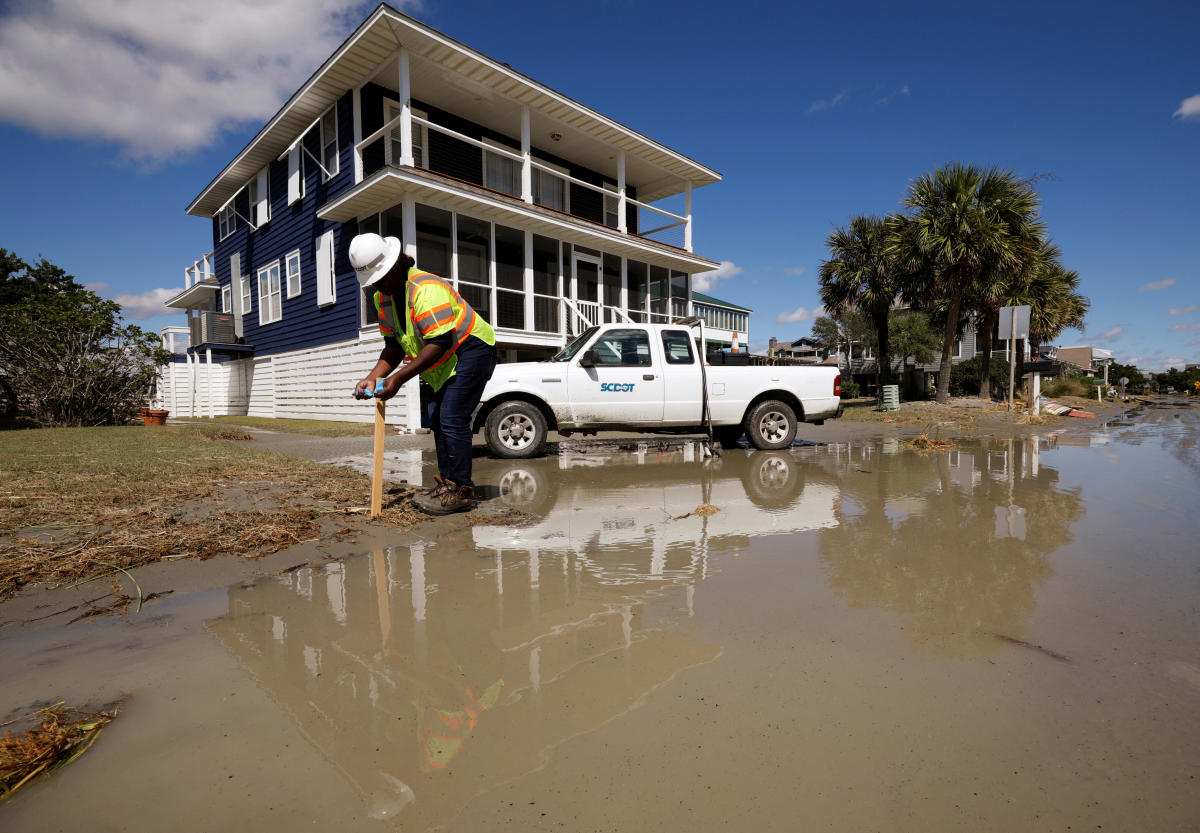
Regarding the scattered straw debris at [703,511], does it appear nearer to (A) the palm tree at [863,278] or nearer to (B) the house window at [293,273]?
(B) the house window at [293,273]

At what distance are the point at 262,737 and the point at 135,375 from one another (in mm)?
16720

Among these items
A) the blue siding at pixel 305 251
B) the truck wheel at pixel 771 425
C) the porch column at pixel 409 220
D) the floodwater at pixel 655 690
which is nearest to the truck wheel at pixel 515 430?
the truck wheel at pixel 771 425

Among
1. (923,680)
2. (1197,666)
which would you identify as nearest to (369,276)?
(923,680)

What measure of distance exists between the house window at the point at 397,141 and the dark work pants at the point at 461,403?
1246 centimetres

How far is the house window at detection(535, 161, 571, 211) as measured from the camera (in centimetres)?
1882

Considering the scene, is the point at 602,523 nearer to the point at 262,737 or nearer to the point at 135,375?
the point at 262,737

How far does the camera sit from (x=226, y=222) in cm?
2359

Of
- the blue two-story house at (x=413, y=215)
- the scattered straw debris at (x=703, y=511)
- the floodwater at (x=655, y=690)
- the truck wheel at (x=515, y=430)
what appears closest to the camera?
the floodwater at (x=655, y=690)

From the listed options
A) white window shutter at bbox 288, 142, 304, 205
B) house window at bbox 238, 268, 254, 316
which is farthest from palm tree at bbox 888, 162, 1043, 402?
house window at bbox 238, 268, 254, 316

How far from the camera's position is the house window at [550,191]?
18819 mm

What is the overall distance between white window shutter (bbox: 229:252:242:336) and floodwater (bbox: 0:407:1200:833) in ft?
73.3

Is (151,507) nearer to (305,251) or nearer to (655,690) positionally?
(655,690)

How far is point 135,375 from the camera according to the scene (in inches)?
581

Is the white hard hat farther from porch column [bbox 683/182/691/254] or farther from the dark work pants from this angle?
porch column [bbox 683/182/691/254]
